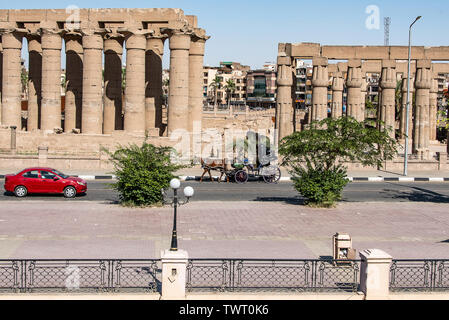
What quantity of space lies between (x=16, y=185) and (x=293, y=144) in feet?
39.1

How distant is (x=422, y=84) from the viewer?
45531 mm

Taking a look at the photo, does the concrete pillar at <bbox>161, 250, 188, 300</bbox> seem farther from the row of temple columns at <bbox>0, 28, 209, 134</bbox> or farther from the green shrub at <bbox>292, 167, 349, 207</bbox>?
the row of temple columns at <bbox>0, 28, 209, 134</bbox>

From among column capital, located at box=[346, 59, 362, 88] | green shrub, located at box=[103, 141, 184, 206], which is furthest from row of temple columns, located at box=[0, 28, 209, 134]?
green shrub, located at box=[103, 141, 184, 206]

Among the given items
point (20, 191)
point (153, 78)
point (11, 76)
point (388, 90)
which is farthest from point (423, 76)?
point (20, 191)

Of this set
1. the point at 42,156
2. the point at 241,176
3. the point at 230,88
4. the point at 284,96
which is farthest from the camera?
the point at 230,88

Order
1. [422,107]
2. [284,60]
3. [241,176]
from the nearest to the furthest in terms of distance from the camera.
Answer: [241,176]
[284,60]
[422,107]

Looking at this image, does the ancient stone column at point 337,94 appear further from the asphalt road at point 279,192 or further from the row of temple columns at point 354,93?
the asphalt road at point 279,192

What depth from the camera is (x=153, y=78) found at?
155 ft

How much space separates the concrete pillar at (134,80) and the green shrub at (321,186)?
66.5 feet

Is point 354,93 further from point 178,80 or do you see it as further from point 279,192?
point 279,192

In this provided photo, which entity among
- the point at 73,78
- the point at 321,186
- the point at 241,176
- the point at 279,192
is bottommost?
the point at 279,192

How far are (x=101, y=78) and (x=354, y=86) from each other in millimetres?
20065
